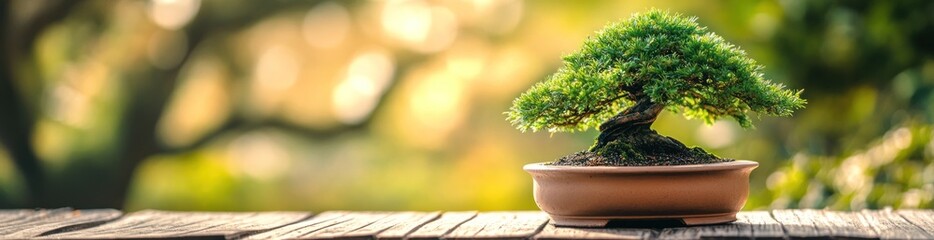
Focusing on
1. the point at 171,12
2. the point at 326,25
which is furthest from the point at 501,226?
the point at 326,25

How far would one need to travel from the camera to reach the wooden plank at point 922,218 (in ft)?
11.7

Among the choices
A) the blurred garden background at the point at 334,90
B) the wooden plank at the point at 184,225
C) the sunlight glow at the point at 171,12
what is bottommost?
the wooden plank at the point at 184,225

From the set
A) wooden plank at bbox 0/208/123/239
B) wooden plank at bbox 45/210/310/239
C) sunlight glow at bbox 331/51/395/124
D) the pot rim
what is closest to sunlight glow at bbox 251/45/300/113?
sunlight glow at bbox 331/51/395/124

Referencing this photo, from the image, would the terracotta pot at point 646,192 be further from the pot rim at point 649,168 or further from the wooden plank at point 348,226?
the wooden plank at point 348,226

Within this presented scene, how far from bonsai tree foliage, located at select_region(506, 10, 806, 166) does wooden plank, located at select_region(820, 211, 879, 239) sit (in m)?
0.37

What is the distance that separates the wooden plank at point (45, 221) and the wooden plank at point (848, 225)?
2183 millimetres

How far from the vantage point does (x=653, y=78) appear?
3.53 metres

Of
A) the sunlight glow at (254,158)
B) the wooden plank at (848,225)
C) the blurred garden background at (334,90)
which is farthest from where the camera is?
the sunlight glow at (254,158)

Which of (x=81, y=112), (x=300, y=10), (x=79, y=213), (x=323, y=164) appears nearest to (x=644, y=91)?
(x=79, y=213)

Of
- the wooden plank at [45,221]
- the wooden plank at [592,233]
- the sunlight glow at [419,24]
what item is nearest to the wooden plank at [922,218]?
the wooden plank at [592,233]

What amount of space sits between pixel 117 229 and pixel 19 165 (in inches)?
314

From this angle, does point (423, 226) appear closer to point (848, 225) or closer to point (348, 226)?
point (348, 226)

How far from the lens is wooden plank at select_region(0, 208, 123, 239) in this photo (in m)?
3.73

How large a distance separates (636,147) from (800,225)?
0.50 metres
